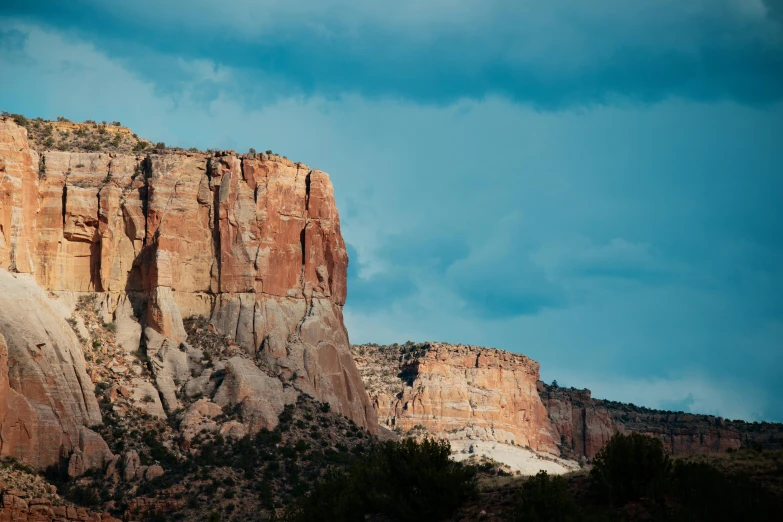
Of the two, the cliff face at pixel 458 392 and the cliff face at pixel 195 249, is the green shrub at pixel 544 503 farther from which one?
the cliff face at pixel 458 392

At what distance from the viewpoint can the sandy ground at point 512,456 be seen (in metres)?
124

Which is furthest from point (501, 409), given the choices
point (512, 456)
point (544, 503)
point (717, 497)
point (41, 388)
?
point (717, 497)

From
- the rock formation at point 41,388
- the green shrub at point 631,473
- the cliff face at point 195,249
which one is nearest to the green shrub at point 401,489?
the green shrub at point 631,473

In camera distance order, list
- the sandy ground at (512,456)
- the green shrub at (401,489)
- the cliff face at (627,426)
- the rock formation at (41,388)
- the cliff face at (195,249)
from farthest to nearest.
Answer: the cliff face at (627,426), the sandy ground at (512,456), the cliff face at (195,249), the rock formation at (41,388), the green shrub at (401,489)

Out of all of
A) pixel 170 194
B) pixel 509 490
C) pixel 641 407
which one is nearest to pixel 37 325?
pixel 170 194

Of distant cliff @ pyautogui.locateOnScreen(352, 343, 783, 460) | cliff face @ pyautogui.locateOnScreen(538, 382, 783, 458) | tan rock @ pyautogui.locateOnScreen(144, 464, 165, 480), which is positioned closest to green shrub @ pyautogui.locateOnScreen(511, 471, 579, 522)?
tan rock @ pyautogui.locateOnScreen(144, 464, 165, 480)

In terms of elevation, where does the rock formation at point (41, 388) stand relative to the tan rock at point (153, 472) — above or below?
above

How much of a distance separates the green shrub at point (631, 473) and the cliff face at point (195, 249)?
39.2m

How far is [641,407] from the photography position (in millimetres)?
159500

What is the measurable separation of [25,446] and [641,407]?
351ft

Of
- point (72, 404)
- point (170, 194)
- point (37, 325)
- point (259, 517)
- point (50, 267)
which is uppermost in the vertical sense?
point (170, 194)

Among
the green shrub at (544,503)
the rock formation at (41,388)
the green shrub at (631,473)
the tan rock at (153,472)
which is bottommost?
the green shrub at (544,503)

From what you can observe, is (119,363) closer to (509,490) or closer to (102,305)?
(102,305)

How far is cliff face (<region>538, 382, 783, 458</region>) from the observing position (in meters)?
140
